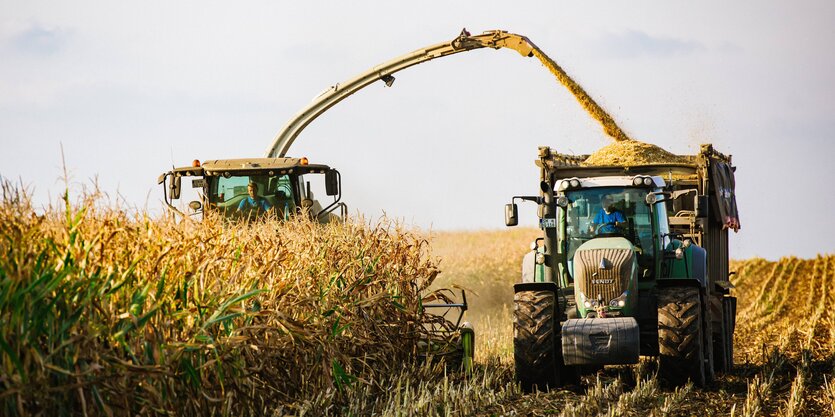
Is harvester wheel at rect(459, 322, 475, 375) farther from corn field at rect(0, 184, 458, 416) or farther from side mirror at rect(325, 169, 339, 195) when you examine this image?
side mirror at rect(325, 169, 339, 195)

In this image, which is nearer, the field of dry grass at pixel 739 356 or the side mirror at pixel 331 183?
the field of dry grass at pixel 739 356

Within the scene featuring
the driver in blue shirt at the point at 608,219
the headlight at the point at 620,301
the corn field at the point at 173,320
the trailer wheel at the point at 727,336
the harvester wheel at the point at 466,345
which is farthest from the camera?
the trailer wheel at the point at 727,336

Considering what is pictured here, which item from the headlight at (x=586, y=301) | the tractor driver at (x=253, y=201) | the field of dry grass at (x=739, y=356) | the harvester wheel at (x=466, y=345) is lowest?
the field of dry grass at (x=739, y=356)

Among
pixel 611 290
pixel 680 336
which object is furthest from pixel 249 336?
pixel 680 336

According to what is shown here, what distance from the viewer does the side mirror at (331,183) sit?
12844 millimetres

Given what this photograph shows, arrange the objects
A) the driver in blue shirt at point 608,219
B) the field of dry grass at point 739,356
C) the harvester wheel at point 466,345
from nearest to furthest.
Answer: the field of dry grass at point 739,356
the driver in blue shirt at point 608,219
the harvester wheel at point 466,345

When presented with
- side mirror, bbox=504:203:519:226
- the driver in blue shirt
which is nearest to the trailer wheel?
the driver in blue shirt

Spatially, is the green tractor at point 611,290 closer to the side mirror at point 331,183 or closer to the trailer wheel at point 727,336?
the trailer wheel at point 727,336

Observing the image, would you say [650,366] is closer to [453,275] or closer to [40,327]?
[40,327]

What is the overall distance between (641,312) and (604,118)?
572 cm

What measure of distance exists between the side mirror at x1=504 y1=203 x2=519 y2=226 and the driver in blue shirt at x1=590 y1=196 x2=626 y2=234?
716 mm

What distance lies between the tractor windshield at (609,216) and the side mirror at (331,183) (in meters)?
4.16

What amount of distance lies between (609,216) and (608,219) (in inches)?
1.3

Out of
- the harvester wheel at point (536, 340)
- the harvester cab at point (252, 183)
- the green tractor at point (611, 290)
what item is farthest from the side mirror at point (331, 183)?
the harvester wheel at point (536, 340)
